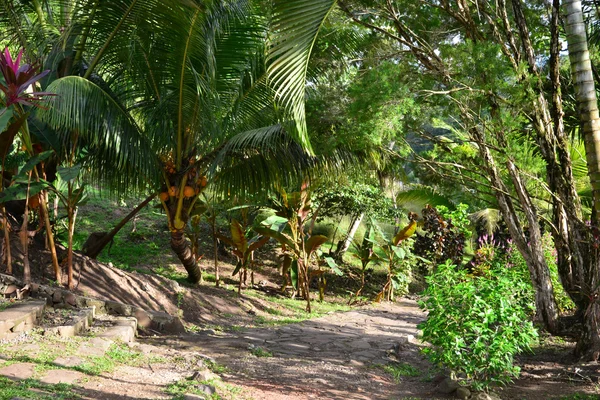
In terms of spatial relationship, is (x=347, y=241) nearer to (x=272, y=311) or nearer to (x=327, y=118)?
(x=272, y=311)

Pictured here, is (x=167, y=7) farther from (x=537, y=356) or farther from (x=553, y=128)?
(x=537, y=356)

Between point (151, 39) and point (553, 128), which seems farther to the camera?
point (151, 39)

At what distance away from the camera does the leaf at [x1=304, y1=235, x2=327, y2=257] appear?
438 inches

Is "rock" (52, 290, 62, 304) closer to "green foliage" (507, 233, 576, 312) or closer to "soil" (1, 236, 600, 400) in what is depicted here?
"soil" (1, 236, 600, 400)

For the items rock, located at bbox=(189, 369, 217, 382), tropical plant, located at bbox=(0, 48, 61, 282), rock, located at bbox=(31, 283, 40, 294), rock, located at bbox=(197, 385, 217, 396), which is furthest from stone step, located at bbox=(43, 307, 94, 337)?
rock, located at bbox=(197, 385, 217, 396)

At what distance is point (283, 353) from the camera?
7121 millimetres

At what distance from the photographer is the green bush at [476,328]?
17.2ft

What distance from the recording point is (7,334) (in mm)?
5387

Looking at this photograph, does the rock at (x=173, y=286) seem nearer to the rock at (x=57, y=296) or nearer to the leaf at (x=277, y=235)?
the leaf at (x=277, y=235)

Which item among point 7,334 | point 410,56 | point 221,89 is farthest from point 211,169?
point 7,334

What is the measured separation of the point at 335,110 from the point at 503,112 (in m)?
2.16

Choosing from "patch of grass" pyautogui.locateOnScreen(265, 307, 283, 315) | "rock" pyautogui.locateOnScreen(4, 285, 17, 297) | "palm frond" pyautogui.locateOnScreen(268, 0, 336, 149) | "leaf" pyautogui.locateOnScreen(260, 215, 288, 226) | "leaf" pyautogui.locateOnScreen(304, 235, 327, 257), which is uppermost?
"palm frond" pyautogui.locateOnScreen(268, 0, 336, 149)

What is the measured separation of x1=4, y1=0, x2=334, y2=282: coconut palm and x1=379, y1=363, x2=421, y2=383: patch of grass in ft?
9.99

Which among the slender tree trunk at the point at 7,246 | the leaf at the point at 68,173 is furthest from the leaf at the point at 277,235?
the slender tree trunk at the point at 7,246
